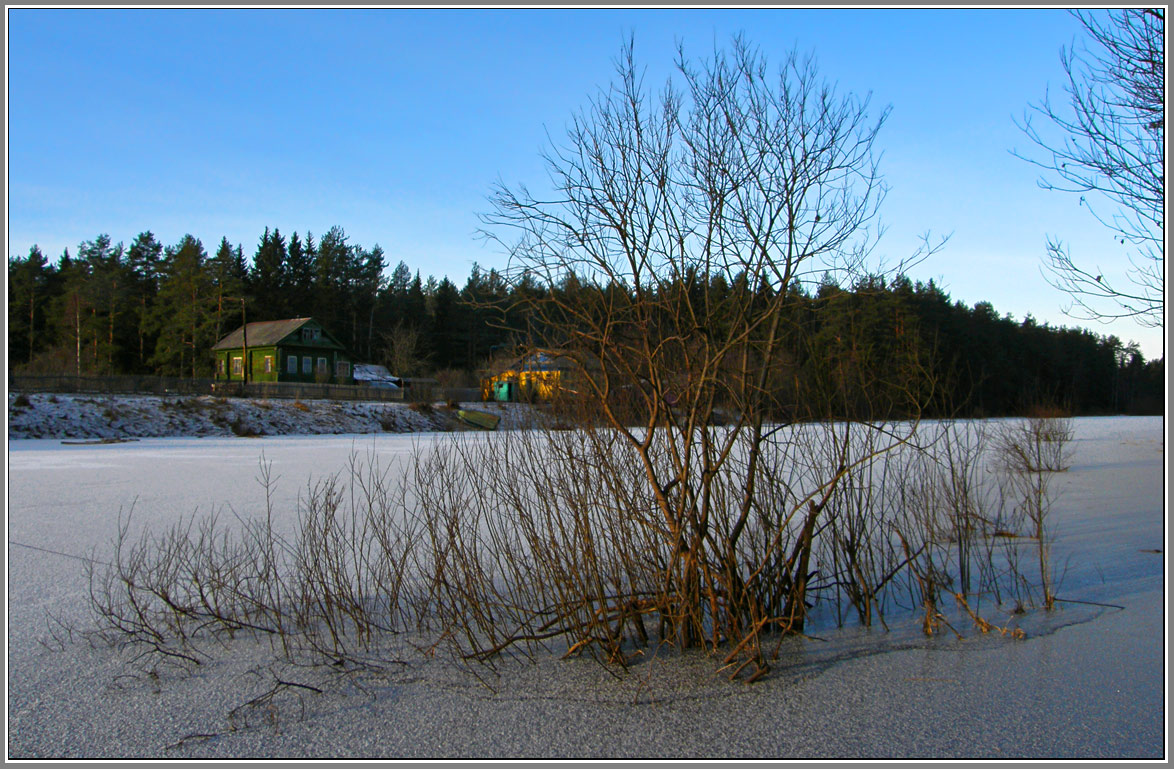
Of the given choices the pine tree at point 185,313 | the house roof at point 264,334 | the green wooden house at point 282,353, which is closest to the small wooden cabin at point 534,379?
the green wooden house at point 282,353

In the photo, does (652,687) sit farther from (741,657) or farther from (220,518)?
(220,518)

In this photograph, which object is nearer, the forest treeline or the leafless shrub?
the forest treeline

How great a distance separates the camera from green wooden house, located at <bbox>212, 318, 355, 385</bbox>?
42.1 m

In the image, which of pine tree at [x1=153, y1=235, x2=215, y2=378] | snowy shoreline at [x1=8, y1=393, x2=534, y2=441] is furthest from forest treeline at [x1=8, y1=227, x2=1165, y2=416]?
snowy shoreline at [x1=8, y1=393, x2=534, y2=441]

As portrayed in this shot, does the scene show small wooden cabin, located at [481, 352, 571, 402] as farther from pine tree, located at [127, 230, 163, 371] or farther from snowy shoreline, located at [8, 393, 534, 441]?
pine tree, located at [127, 230, 163, 371]

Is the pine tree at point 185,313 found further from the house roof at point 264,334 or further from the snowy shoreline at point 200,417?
the snowy shoreline at point 200,417

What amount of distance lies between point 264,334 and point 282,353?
1.83 metres

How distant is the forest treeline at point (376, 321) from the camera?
515cm

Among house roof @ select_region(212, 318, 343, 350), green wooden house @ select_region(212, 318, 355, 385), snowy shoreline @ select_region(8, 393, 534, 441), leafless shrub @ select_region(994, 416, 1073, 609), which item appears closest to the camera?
leafless shrub @ select_region(994, 416, 1073, 609)

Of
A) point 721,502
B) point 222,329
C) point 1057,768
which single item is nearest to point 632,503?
point 721,502

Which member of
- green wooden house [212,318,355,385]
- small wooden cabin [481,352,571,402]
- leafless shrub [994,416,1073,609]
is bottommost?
leafless shrub [994,416,1073,609]

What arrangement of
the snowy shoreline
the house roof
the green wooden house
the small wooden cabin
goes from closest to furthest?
the small wooden cabin
the snowy shoreline
the green wooden house
the house roof

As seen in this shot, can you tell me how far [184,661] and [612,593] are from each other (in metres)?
2.37

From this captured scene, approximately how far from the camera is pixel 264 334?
42.9 metres
